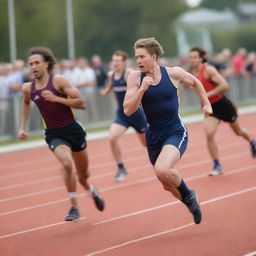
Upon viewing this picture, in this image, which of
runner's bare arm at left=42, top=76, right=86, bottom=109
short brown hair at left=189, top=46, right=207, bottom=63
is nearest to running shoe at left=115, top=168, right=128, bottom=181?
short brown hair at left=189, top=46, right=207, bottom=63

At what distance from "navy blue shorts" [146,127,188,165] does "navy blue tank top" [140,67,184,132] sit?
63 mm

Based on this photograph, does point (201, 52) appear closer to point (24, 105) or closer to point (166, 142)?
point (24, 105)

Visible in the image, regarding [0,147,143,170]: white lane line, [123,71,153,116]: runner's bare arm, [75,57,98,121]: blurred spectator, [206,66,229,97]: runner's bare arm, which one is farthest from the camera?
[75,57,98,121]: blurred spectator

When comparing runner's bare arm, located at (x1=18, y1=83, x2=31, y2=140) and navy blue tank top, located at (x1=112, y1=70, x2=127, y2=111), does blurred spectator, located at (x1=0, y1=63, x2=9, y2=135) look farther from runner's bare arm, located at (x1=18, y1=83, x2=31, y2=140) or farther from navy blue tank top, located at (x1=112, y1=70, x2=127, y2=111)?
runner's bare arm, located at (x1=18, y1=83, x2=31, y2=140)

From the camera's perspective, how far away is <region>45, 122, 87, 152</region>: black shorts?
859 cm

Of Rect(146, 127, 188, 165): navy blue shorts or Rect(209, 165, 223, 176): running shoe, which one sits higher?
Rect(146, 127, 188, 165): navy blue shorts

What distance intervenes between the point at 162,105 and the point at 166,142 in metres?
0.38

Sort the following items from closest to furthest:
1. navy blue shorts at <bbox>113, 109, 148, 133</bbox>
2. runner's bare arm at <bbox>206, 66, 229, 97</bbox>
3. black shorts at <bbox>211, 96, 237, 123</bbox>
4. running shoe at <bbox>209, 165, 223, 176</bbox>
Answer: runner's bare arm at <bbox>206, 66, 229, 97</bbox> < black shorts at <bbox>211, 96, 237, 123</bbox> < running shoe at <bbox>209, 165, 223, 176</bbox> < navy blue shorts at <bbox>113, 109, 148, 133</bbox>

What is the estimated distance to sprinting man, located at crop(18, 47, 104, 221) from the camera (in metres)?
8.40

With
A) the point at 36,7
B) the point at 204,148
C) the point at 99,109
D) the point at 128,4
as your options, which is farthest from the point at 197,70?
the point at 128,4

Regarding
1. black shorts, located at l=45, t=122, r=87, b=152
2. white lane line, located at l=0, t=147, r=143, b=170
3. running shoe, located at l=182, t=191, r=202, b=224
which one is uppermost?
black shorts, located at l=45, t=122, r=87, b=152

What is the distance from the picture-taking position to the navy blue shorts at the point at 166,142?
7.61m

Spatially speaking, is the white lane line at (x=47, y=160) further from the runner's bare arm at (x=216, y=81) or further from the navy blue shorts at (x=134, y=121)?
the runner's bare arm at (x=216, y=81)

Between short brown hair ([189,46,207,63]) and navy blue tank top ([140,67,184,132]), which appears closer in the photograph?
navy blue tank top ([140,67,184,132])
